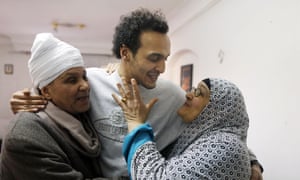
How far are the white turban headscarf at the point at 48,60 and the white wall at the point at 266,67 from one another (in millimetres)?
1320

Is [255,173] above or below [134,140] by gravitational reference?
below

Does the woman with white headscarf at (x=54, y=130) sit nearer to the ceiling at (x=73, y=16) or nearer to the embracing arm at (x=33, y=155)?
the embracing arm at (x=33, y=155)

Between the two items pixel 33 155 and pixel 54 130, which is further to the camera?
pixel 54 130

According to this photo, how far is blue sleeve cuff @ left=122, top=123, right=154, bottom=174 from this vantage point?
3.46 feet

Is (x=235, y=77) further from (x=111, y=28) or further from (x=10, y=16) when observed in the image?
(x=10, y=16)

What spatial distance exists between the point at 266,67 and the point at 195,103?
99cm

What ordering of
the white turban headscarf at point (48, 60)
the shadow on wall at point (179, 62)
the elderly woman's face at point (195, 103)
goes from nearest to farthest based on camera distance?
the white turban headscarf at point (48, 60)
the elderly woman's face at point (195, 103)
the shadow on wall at point (179, 62)

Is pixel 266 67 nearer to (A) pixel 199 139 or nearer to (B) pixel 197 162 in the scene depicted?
(A) pixel 199 139

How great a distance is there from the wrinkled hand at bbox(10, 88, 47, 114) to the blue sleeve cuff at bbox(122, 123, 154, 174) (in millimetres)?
364

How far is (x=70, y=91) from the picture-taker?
1.08 metres

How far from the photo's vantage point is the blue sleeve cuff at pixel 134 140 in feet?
3.46

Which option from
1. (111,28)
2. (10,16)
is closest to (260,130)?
(111,28)

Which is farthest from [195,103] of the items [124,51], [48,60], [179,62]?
[179,62]

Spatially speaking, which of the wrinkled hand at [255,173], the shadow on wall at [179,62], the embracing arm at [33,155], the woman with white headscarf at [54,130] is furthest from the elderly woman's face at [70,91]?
the shadow on wall at [179,62]
